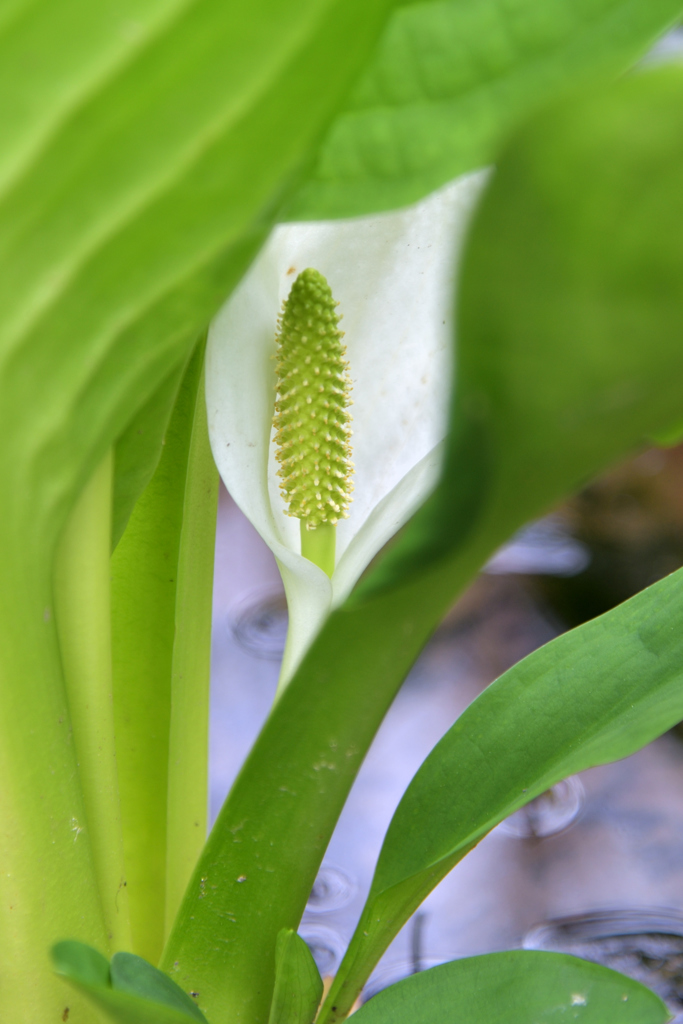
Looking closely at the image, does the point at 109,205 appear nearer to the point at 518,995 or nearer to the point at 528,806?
the point at 518,995

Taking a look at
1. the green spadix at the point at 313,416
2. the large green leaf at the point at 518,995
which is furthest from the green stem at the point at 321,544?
the large green leaf at the point at 518,995

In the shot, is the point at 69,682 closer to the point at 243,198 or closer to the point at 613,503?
the point at 243,198

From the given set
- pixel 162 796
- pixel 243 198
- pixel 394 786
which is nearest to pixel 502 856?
pixel 394 786

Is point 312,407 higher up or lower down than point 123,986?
higher up

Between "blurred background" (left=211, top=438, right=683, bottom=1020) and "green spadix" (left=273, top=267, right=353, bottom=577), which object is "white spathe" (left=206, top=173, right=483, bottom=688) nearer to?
"green spadix" (left=273, top=267, right=353, bottom=577)

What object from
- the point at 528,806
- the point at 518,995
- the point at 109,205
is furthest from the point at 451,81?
the point at 528,806

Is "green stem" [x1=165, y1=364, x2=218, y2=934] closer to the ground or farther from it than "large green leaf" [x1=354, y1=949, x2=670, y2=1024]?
farther from it

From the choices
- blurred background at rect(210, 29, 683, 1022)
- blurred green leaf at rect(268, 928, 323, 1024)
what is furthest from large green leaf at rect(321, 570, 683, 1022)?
blurred background at rect(210, 29, 683, 1022)
